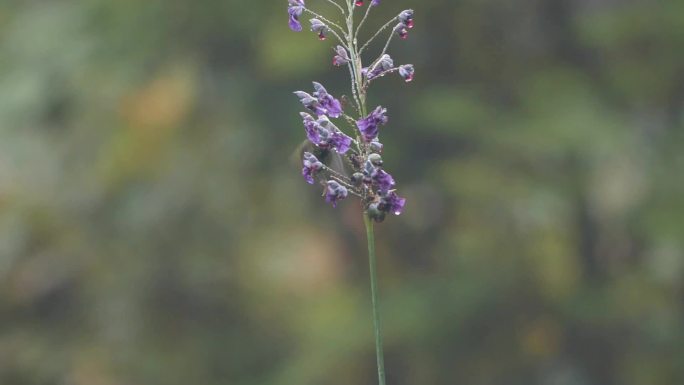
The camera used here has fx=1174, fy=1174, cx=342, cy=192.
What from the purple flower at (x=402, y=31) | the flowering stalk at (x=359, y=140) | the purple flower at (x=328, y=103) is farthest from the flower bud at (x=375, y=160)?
the purple flower at (x=402, y=31)

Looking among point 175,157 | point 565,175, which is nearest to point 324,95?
point 565,175

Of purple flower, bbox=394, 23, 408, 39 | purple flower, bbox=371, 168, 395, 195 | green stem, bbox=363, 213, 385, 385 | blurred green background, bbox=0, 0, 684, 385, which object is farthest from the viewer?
blurred green background, bbox=0, 0, 684, 385

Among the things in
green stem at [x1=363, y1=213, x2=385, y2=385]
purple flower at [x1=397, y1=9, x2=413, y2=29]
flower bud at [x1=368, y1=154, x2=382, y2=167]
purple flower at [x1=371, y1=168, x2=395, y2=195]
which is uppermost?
purple flower at [x1=397, y1=9, x2=413, y2=29]

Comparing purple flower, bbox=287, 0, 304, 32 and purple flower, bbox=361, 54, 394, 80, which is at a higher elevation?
purple flower, bbox=287, 0, 304, 32

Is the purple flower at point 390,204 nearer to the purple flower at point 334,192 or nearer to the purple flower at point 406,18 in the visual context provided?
the purple flower at point 334,192

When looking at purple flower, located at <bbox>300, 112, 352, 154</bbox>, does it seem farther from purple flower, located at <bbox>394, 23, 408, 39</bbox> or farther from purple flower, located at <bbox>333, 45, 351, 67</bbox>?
purple flower, located at <bbox>394, 23, 408, 39</bbox>

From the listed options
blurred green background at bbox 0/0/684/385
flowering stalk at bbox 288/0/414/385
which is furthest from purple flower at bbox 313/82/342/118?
blurred green background at bbox 0/0/684/385
